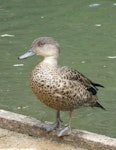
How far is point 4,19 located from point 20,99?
14.4ft

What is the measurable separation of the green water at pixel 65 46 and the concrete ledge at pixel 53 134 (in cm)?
83

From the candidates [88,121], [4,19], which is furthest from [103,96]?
[4,19]

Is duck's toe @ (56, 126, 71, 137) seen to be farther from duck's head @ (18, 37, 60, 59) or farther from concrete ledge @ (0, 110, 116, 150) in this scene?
duck's head @ (18, 37, 60, 59)

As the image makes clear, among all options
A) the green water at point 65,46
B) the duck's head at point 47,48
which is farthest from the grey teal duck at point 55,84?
the green water at point 65,46

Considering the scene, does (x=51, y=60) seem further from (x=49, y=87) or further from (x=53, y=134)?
(x=53, y=134)

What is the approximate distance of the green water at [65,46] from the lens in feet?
23.4

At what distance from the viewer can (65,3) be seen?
12820 millimetres

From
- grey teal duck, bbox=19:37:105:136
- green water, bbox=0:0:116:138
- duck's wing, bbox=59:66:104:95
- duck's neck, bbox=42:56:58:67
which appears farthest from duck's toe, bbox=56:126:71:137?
green water, bbox=0:0:116:138

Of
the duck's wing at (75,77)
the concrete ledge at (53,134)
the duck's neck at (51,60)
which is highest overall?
the duck's neck at (51,60)

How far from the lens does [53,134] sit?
590cm

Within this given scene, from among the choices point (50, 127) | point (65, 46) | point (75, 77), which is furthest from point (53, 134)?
point (65, 46)

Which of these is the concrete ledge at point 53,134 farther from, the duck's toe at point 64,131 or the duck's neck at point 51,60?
the duck's neck at point 51,60

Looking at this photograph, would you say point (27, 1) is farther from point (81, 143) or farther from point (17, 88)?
point (81, 143)

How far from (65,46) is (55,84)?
14.1 ft
